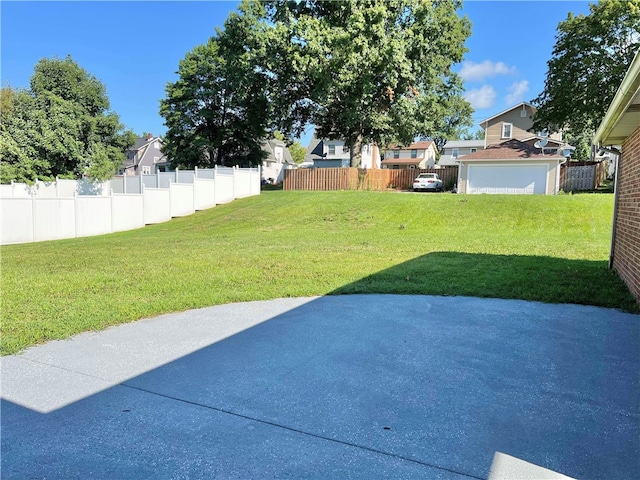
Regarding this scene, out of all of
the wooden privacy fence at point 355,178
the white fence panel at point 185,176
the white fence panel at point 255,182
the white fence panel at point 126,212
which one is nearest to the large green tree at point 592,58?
the wooden privacy fence at point 355,178

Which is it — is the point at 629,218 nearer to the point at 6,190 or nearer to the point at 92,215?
the point at 92,215

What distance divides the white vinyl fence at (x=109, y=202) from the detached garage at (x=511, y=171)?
13078 millimetres

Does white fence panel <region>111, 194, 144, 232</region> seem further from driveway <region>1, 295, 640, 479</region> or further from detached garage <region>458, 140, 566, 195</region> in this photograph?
detached garage <region>458, 140, 566, 195</region>

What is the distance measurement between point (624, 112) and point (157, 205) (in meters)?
18.4

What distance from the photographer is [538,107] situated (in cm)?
2823

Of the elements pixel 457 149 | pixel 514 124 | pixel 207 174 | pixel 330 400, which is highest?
pixel 514 124

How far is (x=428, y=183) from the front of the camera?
2753 centimetres

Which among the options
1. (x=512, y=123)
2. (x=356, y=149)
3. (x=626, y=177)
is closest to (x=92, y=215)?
(x=626, y=177)

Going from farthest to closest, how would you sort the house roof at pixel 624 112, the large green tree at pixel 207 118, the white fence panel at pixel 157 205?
the large green tree at pixel 207 118, the white fence panel at pixel 157 205, the house roof at pixel 624 112

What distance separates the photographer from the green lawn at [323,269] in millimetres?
5488

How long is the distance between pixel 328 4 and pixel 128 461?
92.1 ft

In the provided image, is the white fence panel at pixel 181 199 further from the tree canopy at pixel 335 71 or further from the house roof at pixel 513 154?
the house roof at pixel 513 154

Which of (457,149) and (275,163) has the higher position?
(457,149)

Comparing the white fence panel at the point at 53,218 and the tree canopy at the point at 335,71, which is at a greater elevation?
the tree canopy at the point at 335,71
